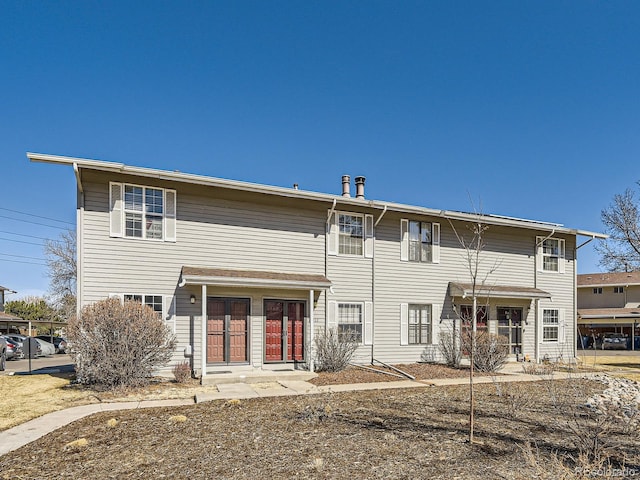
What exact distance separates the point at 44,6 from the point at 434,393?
44.4 ft

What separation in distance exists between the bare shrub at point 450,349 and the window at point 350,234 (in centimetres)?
411

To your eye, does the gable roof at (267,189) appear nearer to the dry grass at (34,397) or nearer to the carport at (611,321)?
the dry grass at (34,397)

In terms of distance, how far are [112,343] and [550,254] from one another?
16.2 meters

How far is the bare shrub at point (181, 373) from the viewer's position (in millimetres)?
10875

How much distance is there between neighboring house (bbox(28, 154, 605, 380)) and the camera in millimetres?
11242

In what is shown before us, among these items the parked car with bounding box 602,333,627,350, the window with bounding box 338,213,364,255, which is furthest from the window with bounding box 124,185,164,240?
the parked car with bounding box 602,333,627,350

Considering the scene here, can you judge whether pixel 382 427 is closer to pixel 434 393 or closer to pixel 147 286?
pixel 434 393

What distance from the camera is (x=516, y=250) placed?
1698 cm

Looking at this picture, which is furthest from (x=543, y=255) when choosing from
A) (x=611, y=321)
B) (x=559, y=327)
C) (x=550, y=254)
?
(x=611, y=321)

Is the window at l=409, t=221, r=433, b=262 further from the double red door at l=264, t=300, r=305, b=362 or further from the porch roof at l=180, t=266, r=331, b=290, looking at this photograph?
the double red door at l=264, t=300, r=305, b=362

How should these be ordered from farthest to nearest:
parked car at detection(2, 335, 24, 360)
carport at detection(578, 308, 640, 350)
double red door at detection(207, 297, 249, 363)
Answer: carport at detection(578, 308, 640, 350)
parked car at detection(2, 335, 24, 360)
double red door at detection(207, 297, 249, 363)

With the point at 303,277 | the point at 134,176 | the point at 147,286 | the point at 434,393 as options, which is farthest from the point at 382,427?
the point at 134,176

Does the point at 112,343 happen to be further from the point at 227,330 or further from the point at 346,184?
the point at 346,184

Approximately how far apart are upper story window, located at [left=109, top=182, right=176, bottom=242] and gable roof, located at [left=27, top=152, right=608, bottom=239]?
60 cm
